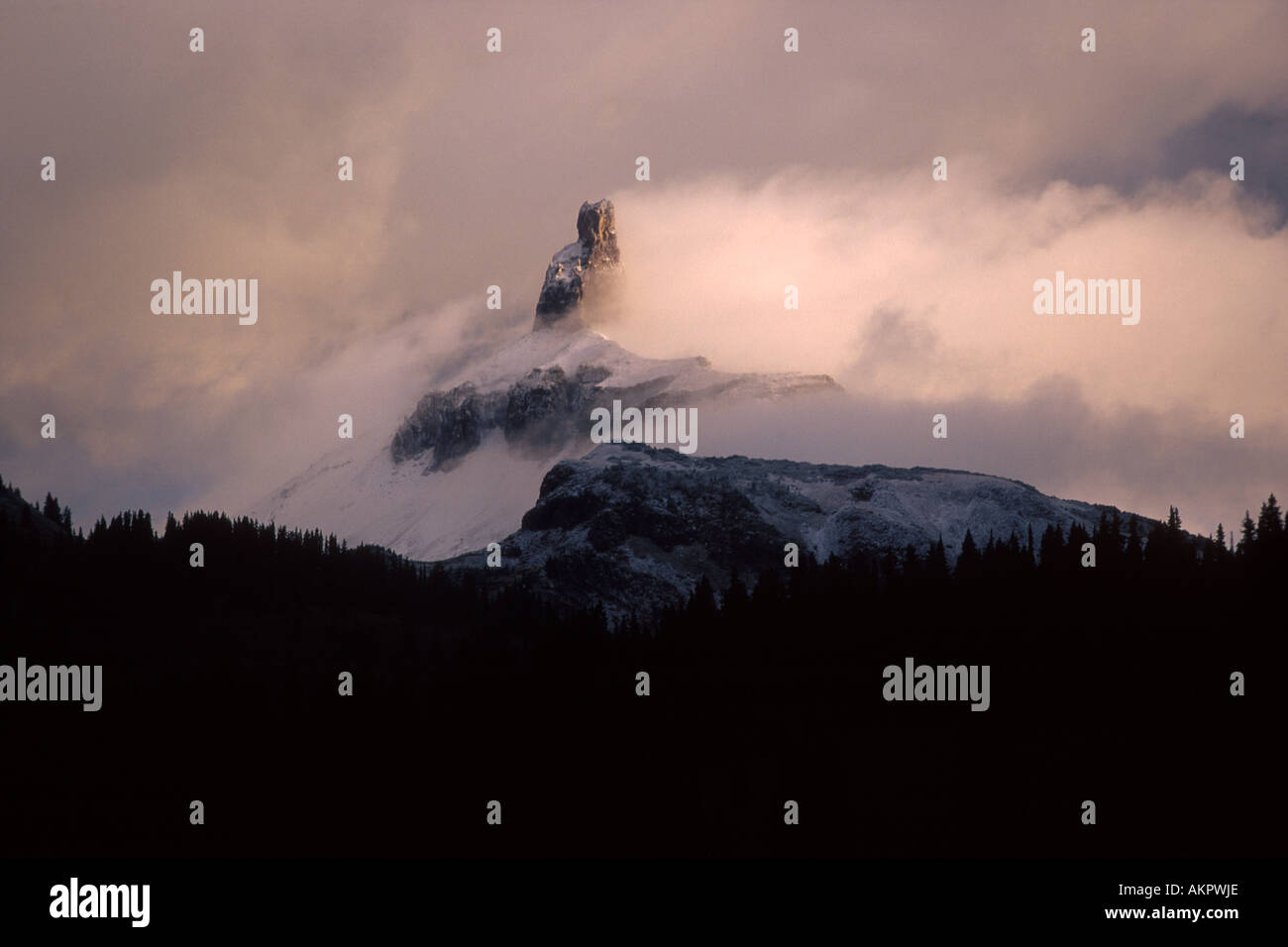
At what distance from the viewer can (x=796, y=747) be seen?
175250mm

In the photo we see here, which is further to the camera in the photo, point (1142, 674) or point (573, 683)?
point (573, 683)

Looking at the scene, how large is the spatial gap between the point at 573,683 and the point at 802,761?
29.9 metres

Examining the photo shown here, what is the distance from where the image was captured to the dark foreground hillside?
508 ft

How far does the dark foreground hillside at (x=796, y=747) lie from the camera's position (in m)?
155

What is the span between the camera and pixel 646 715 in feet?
595

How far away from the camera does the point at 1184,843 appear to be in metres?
145

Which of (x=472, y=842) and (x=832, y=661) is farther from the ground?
(x=832, y=661)
